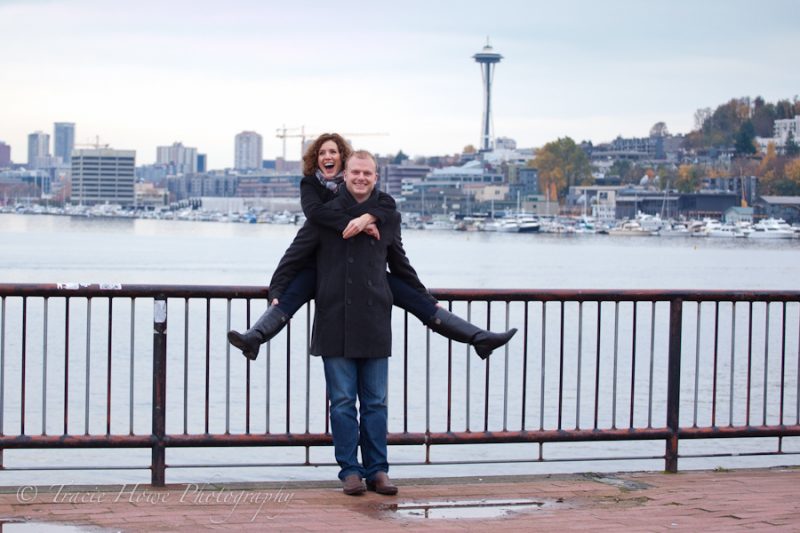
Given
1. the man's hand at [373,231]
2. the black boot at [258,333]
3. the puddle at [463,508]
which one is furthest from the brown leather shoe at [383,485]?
the man's hand at [373,231]

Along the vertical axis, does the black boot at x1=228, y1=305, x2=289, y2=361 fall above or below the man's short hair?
below

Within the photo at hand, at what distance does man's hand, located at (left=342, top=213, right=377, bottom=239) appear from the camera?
841 cm

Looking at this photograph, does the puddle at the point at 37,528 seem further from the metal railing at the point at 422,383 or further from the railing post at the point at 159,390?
the railing post at the point at 159,390

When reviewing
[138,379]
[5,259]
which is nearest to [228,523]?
[138,379]

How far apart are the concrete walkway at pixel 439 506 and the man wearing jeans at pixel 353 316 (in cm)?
28

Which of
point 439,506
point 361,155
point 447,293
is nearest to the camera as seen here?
point 439,506

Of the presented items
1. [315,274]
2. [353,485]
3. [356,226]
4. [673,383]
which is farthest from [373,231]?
[673,383]

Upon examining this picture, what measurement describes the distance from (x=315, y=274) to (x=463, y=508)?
66.1 inches

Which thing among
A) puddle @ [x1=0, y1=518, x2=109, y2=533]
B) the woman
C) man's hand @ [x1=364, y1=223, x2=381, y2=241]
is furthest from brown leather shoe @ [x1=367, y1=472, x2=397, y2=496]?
puddle @ [x1=0, y1=518, x2=109, y2=533]

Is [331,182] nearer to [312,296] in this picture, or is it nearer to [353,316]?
[312,296]

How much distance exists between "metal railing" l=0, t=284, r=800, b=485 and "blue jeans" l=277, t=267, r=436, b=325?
32 centimetres

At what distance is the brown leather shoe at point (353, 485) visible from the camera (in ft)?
28.0

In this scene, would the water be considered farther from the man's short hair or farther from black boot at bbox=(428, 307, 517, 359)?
the man's short hair

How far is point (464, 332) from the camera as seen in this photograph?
8.77 meters
